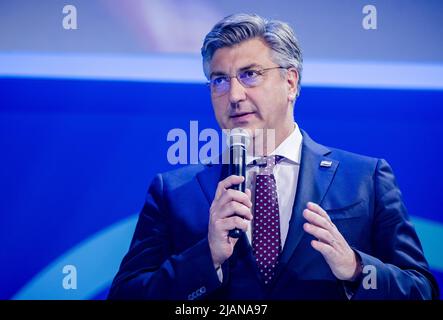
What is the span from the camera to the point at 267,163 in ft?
9.50

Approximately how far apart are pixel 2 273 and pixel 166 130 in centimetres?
96

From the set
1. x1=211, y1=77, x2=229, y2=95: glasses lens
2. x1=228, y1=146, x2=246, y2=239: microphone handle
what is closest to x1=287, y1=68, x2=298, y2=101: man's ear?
x1=211, y1=77, x2=229, y2=95: glasses lens

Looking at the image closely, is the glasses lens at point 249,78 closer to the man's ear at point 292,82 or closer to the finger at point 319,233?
the man's ear at point 292,82

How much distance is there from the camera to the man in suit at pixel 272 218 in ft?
9.14

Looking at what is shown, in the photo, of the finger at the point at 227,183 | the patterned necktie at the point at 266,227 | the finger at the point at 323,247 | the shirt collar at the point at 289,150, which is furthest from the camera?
the shirt collar at the point at 289,150

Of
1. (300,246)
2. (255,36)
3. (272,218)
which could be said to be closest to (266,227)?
(272,218)

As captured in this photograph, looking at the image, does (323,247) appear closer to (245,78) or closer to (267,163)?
(267,163)

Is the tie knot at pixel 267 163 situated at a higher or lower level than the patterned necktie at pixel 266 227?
higher

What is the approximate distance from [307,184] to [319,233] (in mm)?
236

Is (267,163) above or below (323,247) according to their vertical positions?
above

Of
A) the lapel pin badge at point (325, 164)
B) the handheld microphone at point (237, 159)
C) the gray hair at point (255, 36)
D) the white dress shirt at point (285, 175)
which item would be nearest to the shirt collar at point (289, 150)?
the white dress shirt at point (285, 175)

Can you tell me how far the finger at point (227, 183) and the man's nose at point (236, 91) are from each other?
0.40 metres

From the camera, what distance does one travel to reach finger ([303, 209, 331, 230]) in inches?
107

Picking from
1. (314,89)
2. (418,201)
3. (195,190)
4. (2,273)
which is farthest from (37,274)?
(418,201)
